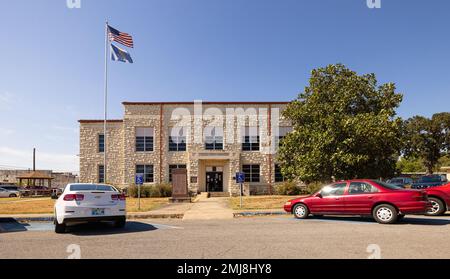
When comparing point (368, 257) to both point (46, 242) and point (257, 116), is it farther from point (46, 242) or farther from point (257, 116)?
point (257, 116)

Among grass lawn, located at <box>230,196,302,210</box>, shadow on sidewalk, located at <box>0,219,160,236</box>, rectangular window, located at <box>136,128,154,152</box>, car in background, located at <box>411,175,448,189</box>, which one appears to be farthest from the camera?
rectangular window, located at <box>136,128,154,152</box>

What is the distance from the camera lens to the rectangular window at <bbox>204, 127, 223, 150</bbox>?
103ft

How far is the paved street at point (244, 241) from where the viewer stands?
6.57 m

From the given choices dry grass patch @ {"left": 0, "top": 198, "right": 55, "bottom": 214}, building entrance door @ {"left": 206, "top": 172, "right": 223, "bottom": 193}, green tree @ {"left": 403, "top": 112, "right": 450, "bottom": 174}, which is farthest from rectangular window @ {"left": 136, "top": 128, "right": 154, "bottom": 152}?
green tree @ {"left": 403, "top": 112, "right": 450, "bottom": 174}

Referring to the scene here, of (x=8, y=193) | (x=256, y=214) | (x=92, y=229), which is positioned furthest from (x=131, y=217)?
(x=8, y=193)

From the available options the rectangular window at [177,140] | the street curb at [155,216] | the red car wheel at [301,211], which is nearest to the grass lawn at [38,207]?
the street curb at [155,216]

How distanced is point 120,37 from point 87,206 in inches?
721

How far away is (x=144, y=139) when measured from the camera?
104 feet

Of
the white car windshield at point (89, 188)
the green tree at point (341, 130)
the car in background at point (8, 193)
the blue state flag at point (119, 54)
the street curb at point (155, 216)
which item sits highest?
the blue state flag at point (119, 54)

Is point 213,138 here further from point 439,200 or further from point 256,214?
point 439,200

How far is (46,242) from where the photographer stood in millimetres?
8148

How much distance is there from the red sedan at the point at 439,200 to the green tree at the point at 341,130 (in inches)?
197

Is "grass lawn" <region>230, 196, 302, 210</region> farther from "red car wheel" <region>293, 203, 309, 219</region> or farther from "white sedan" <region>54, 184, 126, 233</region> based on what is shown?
"white sedan" <region>54, 184, 126, 233</region>

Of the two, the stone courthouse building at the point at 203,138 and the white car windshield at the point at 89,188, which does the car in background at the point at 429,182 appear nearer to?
the stone courthouse building at the point at 203,138
